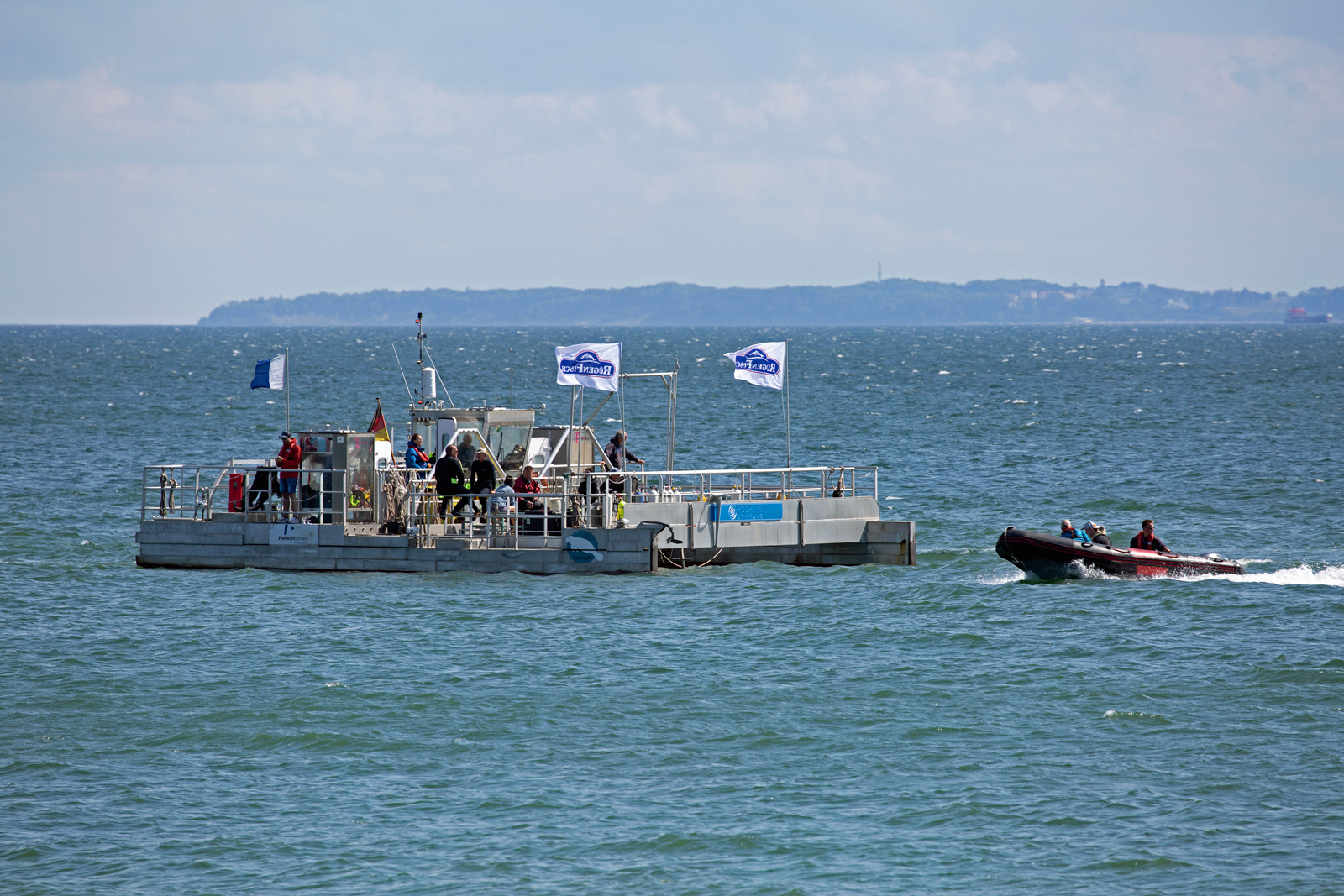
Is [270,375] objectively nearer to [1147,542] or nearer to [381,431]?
[381,431]

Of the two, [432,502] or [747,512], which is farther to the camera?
[747,512]

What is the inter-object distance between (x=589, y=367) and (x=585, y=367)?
61 millimetres

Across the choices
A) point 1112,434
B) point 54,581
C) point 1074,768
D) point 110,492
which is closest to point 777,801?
point 1074,768

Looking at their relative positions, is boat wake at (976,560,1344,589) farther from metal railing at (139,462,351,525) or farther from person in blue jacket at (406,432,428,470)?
metal railing at (139,462,351,525)

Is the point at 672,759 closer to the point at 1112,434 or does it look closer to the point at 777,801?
the point at 777,801

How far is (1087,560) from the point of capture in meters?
26.8

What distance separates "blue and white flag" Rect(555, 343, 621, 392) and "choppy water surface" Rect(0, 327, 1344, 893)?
143 inches

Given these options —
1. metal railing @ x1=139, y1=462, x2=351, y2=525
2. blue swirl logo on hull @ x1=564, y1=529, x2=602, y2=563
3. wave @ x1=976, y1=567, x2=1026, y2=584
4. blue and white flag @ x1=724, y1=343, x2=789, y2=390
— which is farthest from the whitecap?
metal railing @ x1=139, y1=462, x2=351, y2=525

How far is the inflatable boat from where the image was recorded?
26.6 meters

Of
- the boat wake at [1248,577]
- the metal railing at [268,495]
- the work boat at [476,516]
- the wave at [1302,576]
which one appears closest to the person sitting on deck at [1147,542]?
the boat wake at [1248,577]

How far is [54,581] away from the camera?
88.3 ft

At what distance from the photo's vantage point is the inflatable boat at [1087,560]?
2659 cm

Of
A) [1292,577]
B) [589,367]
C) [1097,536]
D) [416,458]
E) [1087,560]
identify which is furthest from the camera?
[1292,577]

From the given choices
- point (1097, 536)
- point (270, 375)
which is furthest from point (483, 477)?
point (1097, 536)
